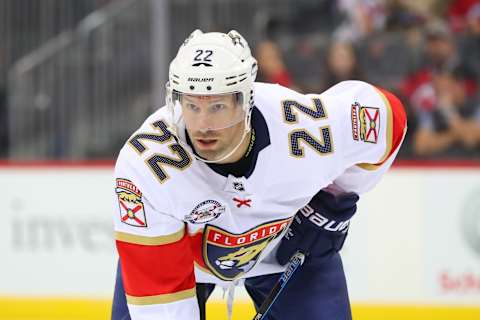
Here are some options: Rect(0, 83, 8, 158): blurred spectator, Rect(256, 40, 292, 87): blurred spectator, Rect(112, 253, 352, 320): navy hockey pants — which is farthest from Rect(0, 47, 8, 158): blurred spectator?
Rect(112, 253, 352, 320): navy hockey pants

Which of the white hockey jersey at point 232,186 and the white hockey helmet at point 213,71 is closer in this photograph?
the white hockey helmet at point 213,71

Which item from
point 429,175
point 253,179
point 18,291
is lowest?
point 18,291

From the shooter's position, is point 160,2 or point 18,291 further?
point 160,2

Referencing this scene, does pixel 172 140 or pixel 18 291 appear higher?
pixel 172 140

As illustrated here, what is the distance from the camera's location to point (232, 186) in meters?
2.54

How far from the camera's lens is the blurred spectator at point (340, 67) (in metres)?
5.54

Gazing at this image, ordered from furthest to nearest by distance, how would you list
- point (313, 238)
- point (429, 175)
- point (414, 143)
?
point (414, 143) → point (429, 175) → point (313, 238)

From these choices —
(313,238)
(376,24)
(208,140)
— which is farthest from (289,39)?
(208,140)

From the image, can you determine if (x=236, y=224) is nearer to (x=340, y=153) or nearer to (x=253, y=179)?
(x=253, y=179)

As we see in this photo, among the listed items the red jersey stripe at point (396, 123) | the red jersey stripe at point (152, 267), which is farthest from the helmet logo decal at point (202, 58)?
the red jersey stripe at point (396, 123)

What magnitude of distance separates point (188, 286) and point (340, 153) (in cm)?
55

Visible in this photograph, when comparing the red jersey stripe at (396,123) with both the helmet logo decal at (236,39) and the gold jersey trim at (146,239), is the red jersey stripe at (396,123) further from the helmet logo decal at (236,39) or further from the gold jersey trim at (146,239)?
the gold jersey trim at (146,239)

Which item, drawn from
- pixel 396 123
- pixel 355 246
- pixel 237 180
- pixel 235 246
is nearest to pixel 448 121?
pixel 355 246

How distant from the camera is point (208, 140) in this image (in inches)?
94.0
